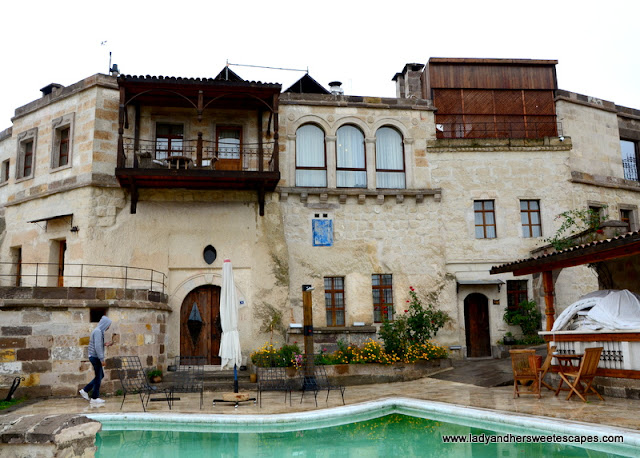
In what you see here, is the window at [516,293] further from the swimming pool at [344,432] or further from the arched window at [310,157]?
the swimming pool at [344,432]

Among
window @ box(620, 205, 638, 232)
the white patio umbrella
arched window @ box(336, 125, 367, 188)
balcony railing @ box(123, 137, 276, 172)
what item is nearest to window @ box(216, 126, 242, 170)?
balcony railing @ box(123, 137, 276, 172)

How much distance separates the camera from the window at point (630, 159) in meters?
19.6

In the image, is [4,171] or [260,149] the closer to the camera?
[260,149]

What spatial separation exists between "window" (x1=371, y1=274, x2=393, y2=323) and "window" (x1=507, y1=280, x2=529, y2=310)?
3648mm

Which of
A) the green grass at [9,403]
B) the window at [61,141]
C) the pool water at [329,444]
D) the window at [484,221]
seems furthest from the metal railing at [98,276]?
the window at [484,221]

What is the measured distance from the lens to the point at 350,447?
287 inches

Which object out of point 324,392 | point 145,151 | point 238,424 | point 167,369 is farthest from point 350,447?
point 145,151

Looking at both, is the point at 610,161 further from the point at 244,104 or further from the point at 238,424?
the point at 238,424

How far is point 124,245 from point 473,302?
10285 millimetres

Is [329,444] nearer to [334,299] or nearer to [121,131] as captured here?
[334,299]

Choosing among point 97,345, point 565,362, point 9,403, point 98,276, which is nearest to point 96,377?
point 97,345

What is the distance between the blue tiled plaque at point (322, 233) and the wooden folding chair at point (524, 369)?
7.22 meters

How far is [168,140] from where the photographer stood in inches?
643

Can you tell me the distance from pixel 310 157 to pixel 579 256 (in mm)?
8912
